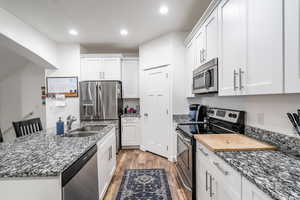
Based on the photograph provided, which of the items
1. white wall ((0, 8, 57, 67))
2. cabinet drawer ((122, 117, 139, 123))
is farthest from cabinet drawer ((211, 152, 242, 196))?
white wall ((0, 8, 57, 67))

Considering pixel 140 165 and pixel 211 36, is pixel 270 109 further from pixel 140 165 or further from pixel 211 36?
pixel 140 165

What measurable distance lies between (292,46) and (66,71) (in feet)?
14.3

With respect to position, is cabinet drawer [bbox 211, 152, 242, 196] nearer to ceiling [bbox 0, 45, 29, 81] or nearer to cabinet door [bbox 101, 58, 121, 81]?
cabinet door [bbox 101, 58, 121, 81]

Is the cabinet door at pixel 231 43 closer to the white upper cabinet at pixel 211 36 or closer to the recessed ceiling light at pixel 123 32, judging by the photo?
the white upper cabinet at pixel 211 36

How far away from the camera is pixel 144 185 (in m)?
2.33

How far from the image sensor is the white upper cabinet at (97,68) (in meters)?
4.10

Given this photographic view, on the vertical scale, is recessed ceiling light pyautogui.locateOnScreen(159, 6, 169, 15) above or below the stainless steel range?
above

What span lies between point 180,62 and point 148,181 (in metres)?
2.39

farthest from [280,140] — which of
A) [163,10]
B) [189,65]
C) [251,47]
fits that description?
[163,10]

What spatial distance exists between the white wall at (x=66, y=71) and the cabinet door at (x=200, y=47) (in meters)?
3.03

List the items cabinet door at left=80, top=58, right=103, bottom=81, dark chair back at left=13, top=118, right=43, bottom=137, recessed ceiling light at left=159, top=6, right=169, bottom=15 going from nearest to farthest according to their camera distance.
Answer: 1. dark chair back at left=13, top=118, right=43, bottom=137
2. recessed ceiling light at left=159, top=6, right=169, bottom=15
3. cabinet door at left=80, top=58, right=103, bottom=81

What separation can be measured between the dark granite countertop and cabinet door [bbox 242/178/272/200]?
0.04m

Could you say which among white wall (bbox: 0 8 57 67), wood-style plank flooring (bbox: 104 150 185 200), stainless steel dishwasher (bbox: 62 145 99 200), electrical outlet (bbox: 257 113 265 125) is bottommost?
wood-style plank flooring (bbox: 104 150 185 200)

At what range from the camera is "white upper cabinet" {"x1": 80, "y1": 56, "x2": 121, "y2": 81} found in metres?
4.10
